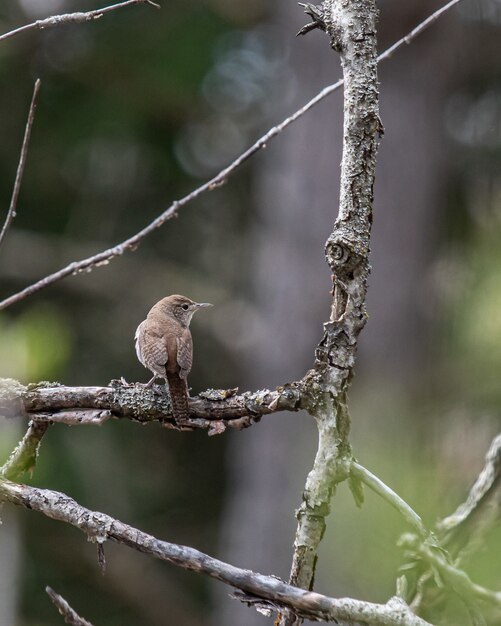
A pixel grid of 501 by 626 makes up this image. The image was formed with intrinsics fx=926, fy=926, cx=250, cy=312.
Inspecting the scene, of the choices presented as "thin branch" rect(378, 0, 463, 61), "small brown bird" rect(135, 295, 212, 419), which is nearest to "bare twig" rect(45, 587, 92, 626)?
"small brown bird" rect(135, 295, 212, 419)

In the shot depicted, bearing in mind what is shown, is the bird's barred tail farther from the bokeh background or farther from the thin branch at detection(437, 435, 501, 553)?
the bokeh background

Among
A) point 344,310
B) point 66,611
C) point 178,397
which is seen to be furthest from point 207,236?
point 66,611

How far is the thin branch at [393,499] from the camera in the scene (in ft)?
4.21

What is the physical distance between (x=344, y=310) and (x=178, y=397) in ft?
2.02

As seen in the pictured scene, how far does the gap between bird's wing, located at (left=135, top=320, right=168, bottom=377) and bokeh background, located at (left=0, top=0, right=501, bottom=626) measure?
1754 mm

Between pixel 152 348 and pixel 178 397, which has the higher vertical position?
pixel 152 348

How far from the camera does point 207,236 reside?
899 centimetres

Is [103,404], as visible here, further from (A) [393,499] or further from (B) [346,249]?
(A) [393,499]

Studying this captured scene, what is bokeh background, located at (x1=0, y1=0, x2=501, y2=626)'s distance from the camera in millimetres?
6164

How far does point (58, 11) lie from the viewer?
7.44 m

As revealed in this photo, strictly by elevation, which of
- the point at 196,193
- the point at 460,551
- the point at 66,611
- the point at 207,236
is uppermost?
the point at 207,236

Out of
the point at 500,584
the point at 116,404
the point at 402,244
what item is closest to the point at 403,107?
the point at 402,244

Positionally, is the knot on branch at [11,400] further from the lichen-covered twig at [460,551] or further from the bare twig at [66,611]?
the lichen-covered twig at [460,551]

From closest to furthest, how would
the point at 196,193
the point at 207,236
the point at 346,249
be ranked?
the point at 346,249, the point at 196,193, the point at 207,236
